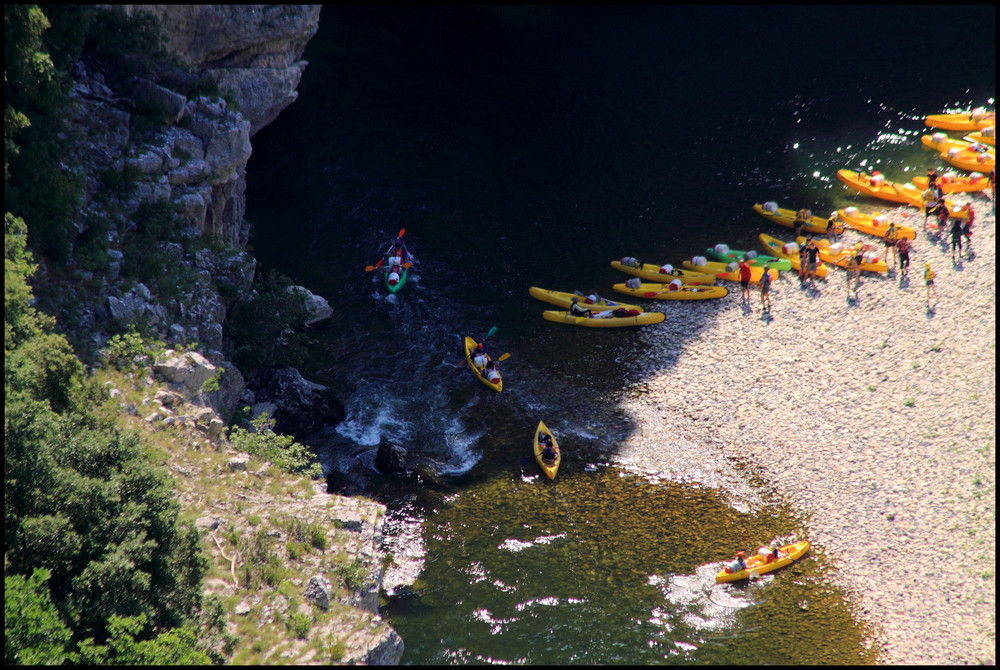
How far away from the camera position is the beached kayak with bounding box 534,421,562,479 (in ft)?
88.4

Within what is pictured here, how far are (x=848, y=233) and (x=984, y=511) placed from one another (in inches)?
699

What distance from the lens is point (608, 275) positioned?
3734 centimetres

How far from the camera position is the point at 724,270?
36.3 metres

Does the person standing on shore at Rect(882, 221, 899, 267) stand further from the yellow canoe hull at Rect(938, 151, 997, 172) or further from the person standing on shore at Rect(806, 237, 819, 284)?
the yellow canoe hull at Rect(938, 151, 997, 172)

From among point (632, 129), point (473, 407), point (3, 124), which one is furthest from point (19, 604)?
point (632, 129)

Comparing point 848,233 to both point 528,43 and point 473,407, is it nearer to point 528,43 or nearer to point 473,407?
point 473,407

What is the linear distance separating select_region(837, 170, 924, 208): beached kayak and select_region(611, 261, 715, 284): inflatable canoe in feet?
37.1

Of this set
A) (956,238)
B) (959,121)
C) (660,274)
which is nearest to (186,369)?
(660,274)

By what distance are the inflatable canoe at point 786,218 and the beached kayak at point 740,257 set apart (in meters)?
3.23

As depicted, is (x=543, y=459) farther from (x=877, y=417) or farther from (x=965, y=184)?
(x=965, y=184)

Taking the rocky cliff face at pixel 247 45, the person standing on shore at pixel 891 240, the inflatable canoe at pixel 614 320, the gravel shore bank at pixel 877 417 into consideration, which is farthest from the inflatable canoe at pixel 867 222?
the rocky cliff face at pixel 247 45

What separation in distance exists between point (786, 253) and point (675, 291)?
639 centimetres

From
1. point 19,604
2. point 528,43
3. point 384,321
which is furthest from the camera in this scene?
point 528,43

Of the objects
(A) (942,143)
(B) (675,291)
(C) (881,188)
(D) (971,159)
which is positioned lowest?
(B) (675,291)
